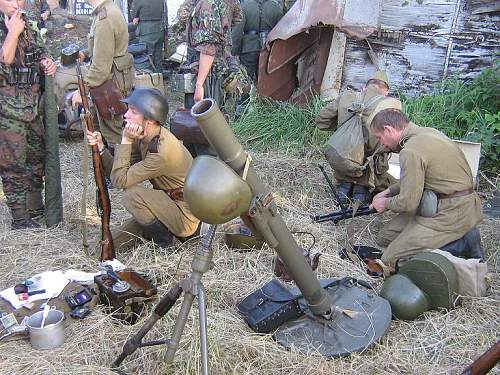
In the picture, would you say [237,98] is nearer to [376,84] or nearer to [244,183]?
[376,84]

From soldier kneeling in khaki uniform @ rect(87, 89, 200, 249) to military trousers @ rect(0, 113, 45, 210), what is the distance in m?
0.74

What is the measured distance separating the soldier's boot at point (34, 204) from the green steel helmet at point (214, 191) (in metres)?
3.12

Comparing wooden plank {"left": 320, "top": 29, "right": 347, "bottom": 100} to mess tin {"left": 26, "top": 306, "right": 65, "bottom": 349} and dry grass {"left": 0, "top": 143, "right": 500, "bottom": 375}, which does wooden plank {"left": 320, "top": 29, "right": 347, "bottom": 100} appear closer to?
dry grass {"left": 0, "top": 143, "right": 500, "bottom": 375}

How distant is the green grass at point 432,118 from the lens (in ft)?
21.1

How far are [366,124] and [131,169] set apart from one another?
96.0 inches

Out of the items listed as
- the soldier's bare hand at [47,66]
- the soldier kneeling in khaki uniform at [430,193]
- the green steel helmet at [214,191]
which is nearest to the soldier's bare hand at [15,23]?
the soldier's bare hand at [47,66]

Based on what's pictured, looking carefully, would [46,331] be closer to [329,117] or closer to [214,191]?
[214,191]

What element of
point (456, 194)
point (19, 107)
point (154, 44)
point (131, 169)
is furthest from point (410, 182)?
point (154, 44)

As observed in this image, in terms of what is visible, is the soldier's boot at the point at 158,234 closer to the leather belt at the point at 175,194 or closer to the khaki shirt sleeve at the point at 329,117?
A: the leather belt at the point at 175,194

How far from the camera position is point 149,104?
4070mm

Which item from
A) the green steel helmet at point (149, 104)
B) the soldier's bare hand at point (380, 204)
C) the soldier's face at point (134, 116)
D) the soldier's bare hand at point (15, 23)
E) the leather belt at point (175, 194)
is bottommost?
the soldier's bare hand at point (380, 204)

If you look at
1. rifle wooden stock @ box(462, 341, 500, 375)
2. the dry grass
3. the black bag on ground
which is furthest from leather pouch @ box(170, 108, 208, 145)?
rifle wooden stock @ box(462, 341, 500, 375)

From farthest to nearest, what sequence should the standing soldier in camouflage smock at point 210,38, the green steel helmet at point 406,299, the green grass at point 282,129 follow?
the green grass at point 282,129 → the standing soldier in camouflage smock at point 210,38 → the green steel helmet at point 406,299

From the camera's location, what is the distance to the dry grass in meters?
3.18
